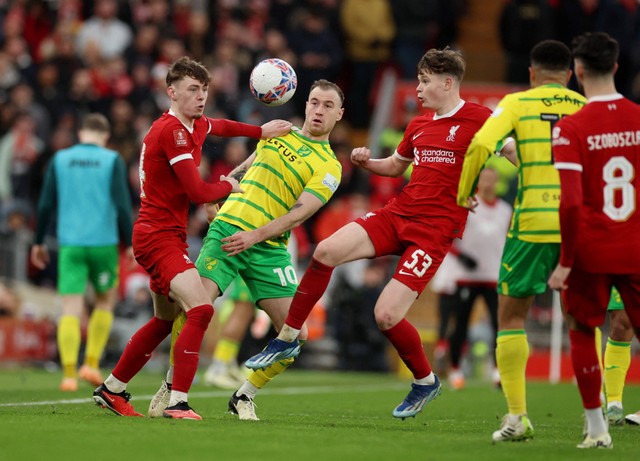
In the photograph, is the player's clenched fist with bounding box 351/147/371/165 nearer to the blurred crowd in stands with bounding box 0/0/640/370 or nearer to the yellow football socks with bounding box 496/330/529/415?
the yellow football socks with bounding box 496/330/529/415

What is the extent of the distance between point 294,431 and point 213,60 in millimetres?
14689

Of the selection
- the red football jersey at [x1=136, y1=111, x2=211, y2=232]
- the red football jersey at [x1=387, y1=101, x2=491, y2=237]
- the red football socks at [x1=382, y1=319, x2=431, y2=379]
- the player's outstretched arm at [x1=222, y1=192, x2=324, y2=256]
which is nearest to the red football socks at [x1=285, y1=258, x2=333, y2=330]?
the player's outstretched arm at [x1=222, y1=192, x2=324, y2=256]

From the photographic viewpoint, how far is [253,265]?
9117mm

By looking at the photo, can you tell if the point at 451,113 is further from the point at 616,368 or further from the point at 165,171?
the point at 616,368

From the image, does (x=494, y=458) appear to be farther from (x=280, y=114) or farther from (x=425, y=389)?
(x=280, y=114)

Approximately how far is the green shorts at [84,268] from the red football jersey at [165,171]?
3.99m

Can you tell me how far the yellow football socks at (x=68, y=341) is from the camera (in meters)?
12.5

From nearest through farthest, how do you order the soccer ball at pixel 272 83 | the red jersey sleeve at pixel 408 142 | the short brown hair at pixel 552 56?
the short brown hair at pixel 552 56 → the red jersey sleeve at pixel 408 142 → the soccer ball at pixel 272 83

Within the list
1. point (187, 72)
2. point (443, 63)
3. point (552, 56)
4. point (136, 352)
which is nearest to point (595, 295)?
point (552, 56)

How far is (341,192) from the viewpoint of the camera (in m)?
20.7

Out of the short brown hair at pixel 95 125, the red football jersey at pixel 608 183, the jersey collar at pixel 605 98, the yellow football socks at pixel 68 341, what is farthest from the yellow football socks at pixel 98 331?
the jersey collar at pixel 605 98

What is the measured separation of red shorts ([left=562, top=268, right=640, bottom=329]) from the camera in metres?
7.25

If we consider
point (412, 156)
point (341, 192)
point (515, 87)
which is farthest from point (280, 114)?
point (412, 156)

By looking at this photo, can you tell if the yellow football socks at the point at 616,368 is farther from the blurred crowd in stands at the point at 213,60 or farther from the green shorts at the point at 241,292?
the blurred crowd in stands at the point at 213,60
